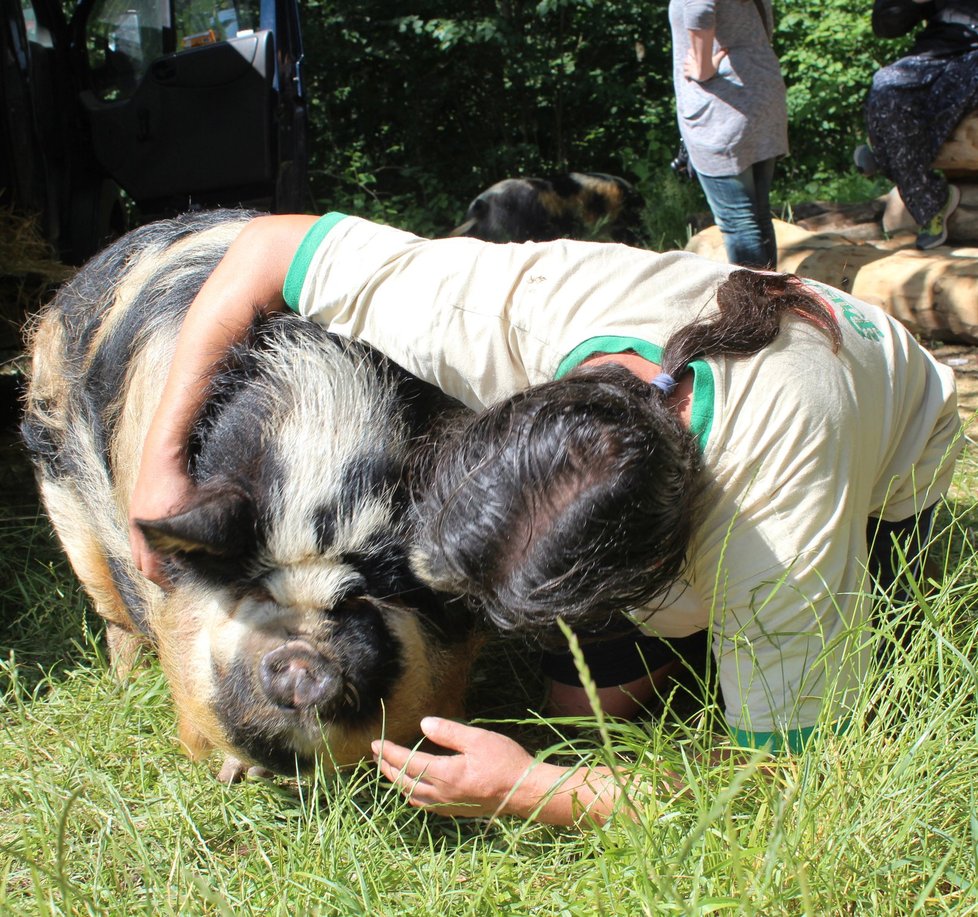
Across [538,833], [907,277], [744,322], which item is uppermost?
[744,322]

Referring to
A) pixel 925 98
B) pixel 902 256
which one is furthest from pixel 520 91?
pixel 902 256

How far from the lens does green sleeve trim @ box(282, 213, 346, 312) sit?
213 centimetres

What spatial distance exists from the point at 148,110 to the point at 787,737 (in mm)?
4209

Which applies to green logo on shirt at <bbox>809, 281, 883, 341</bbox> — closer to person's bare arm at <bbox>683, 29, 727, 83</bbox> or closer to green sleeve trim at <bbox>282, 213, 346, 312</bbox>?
green sleeve trim at <bbox>282, 213, 346, 312</bbox>

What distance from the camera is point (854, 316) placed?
2143 mm

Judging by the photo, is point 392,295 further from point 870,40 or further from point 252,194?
point 870,40

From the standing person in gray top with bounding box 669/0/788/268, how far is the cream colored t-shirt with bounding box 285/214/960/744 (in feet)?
9.80

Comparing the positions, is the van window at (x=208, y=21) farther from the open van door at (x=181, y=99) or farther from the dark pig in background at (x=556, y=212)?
the dark pig in background at (x=556, y=212)

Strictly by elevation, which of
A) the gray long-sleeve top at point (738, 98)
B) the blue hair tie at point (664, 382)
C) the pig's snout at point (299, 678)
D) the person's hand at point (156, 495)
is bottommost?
the pig's snout at point (299, 678)

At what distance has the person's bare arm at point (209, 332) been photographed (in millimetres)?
2164

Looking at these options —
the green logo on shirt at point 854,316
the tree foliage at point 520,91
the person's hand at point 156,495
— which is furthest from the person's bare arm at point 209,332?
the tree foliage at point 520,91

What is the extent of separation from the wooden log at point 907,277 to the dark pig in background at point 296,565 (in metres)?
3.40

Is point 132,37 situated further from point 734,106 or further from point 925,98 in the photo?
point 925,98

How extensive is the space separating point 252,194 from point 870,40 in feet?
32.1
